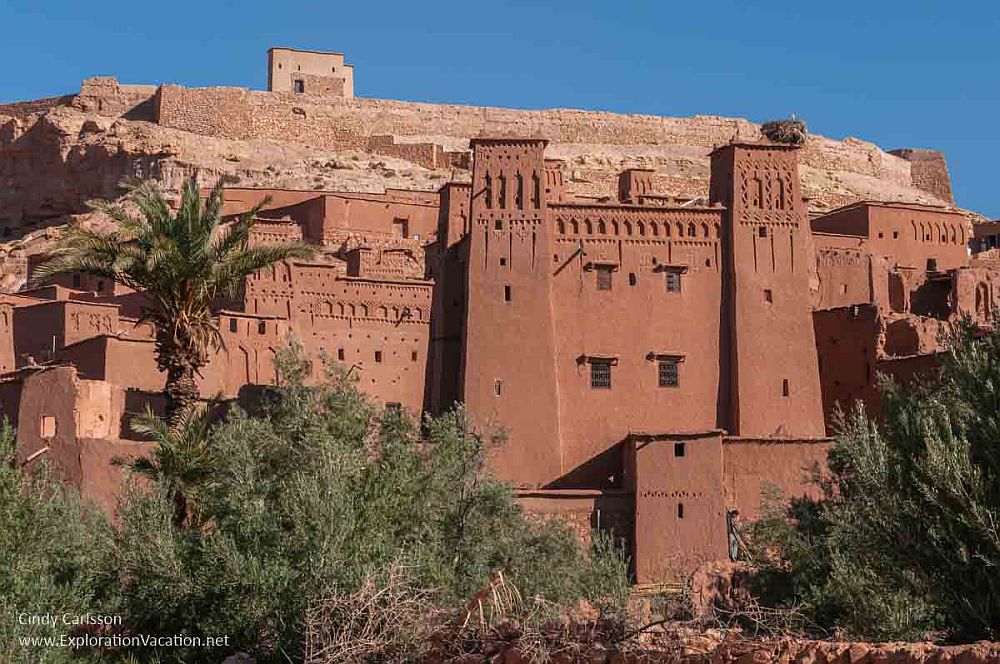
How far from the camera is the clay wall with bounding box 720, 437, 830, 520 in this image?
30.7 m

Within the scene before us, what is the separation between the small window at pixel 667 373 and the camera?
3412 centimetres

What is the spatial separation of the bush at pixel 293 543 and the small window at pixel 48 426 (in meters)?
6.10

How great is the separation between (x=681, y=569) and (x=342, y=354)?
29.9 ft

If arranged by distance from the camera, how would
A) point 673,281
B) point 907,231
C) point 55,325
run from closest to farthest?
point 55,325, point 673,281, point 907,231

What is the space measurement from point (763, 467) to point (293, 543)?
52.5 feet

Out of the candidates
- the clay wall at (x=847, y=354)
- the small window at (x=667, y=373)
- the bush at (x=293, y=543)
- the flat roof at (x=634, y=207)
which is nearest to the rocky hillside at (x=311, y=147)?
the flat roof at (x=634, y=207)

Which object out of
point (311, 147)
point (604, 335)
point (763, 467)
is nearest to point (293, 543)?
point (763, 467)

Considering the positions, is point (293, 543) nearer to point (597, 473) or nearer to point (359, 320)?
point (597, 473)

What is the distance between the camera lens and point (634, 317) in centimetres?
3434

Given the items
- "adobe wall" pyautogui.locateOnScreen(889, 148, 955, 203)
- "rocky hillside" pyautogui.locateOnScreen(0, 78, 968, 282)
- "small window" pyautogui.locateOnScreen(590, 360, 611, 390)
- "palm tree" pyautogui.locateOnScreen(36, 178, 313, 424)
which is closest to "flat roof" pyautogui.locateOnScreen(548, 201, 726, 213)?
"small window" pyautogui.locateOnScreen(590, 360, 611, 390)

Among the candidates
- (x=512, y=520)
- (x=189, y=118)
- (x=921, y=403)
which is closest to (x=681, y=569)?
(x=512, y=520)

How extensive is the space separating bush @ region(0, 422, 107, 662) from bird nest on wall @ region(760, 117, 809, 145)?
47358 millimetres

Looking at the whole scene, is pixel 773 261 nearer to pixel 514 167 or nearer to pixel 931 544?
pixel 514 167

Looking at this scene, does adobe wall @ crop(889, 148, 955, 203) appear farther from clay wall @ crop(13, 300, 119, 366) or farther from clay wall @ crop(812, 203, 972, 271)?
clay wall @ crop(13, 300, 119, 366)
